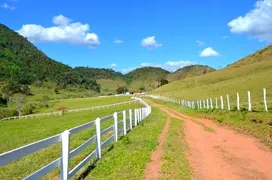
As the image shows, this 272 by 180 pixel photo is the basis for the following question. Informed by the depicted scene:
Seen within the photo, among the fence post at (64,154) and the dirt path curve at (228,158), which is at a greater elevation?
the fence post at (64,154)

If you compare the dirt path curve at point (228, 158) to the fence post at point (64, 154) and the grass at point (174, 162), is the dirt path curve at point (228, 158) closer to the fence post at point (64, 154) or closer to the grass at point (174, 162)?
the grass at point (174, 162)

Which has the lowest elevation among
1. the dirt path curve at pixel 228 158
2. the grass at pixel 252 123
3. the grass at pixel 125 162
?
the dirt path curve at pixel 228 158

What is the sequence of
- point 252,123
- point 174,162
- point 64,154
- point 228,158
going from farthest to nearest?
point 252,123, point 228,158, point 174,162, point 64,154

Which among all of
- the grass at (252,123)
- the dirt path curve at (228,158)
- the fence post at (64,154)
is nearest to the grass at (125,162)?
the fence post at (64,154)

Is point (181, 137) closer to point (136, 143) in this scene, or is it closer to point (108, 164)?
point (136, 143)

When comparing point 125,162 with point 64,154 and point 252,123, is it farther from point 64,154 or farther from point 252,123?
point 252,123

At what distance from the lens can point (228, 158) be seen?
449 inches

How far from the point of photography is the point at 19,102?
103m

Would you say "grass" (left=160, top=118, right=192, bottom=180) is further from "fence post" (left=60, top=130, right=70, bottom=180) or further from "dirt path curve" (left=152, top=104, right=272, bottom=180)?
"fence post" (left=60, top=130, right=70, bottom=180)

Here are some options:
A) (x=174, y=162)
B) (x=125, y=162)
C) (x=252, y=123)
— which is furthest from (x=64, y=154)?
(x=252, y=123)

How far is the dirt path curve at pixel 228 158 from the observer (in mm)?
9305

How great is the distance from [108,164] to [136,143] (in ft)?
13.1

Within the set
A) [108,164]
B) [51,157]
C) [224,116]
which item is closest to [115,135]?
[51,157]

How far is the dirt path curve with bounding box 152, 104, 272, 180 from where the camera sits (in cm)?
930
